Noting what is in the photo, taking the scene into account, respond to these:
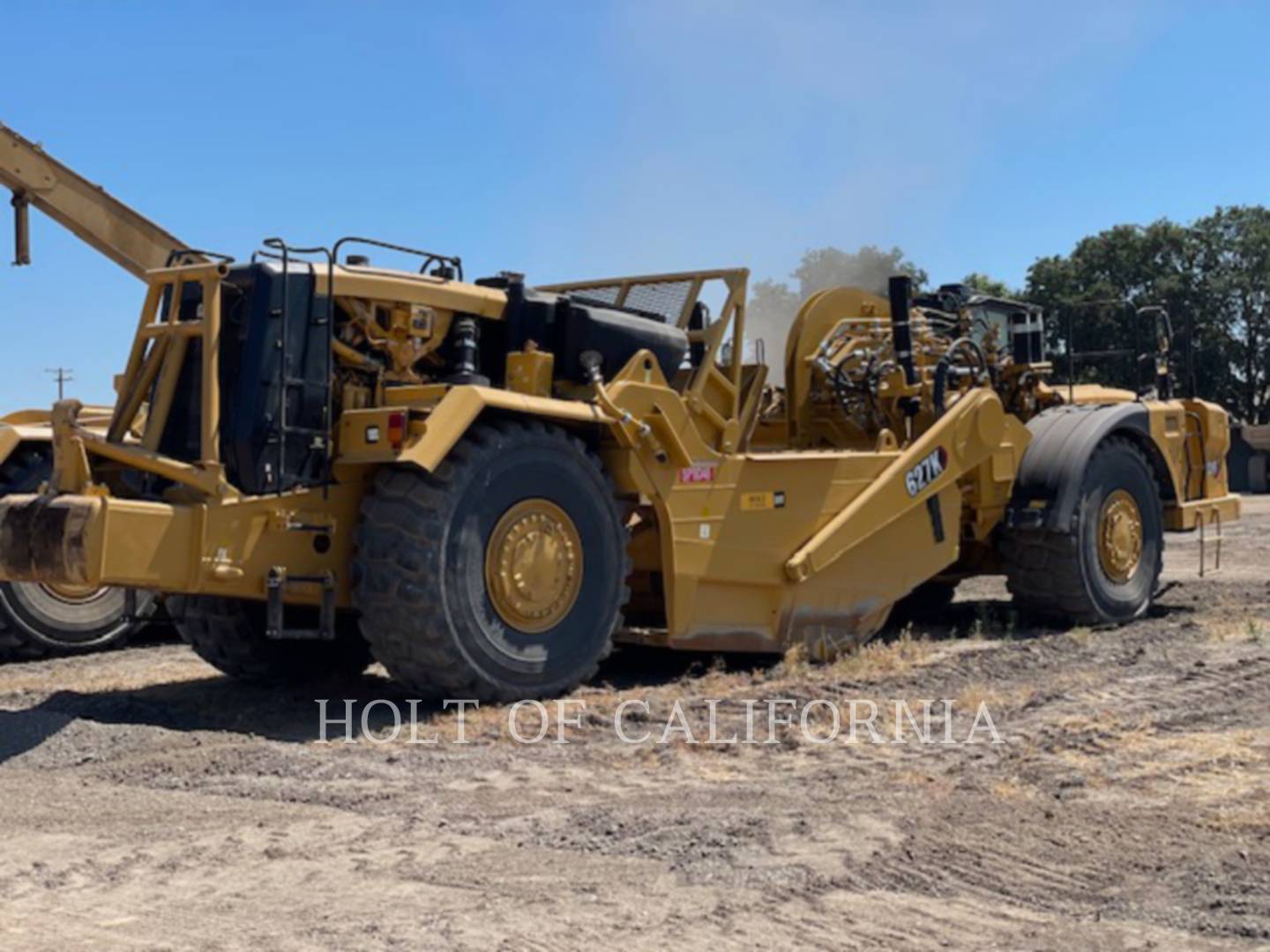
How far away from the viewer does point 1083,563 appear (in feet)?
37.2

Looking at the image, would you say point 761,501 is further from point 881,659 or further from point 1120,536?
point 1120,536

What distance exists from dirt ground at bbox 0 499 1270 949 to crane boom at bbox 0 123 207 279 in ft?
18.6

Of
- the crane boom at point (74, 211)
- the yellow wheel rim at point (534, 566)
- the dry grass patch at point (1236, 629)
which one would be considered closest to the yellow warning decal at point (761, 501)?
the yellow wheel rim at point (534, 566)

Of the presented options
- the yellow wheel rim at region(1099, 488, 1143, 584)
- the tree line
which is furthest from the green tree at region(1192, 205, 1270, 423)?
the yellow wheel rim at region(1099, 488, 1143, 584)

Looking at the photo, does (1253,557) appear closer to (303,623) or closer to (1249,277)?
(303,623)

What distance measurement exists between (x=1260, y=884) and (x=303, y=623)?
17.9ft

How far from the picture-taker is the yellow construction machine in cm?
1103

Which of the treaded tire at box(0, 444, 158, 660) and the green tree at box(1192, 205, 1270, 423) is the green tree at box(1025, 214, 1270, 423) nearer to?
the green tree at box(1192, 205, 1270, 423)

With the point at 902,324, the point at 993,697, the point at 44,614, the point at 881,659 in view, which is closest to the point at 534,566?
the point at 993,697

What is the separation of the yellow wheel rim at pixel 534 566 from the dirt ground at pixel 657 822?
52 centimetres

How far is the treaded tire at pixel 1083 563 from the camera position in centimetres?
1129

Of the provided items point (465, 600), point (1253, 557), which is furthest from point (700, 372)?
point (1253, 557)

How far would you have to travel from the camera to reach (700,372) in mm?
9555

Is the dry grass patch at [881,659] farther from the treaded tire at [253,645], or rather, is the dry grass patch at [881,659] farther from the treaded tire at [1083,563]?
the treaded tire at [253,645]
